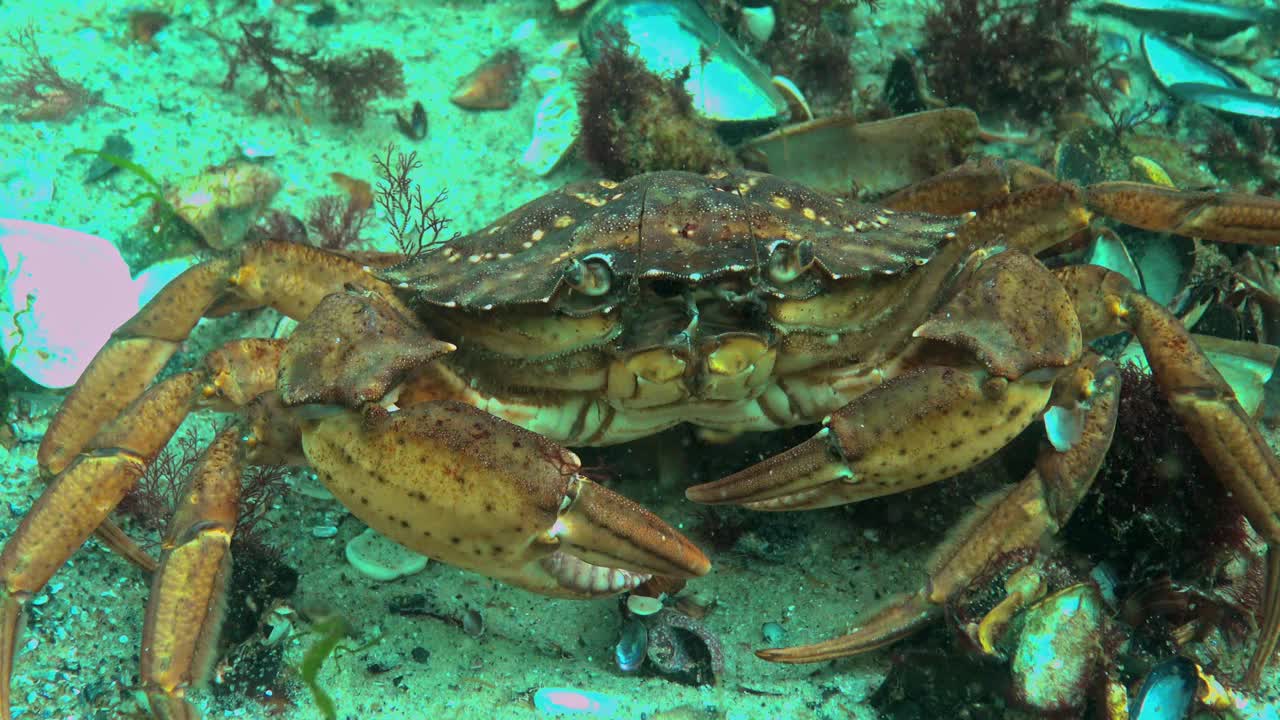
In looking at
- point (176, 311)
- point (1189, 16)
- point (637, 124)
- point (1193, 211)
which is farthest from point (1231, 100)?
point (176, 311)

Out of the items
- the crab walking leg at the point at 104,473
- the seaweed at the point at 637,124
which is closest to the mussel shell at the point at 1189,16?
the seaweed at the point at 637,124

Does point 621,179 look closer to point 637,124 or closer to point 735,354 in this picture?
point 637,124

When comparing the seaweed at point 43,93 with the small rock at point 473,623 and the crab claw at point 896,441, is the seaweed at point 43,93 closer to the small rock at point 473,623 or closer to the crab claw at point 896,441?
the small rock at point 473,623

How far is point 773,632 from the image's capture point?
2.82 m

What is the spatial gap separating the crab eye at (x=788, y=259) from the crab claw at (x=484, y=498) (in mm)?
820

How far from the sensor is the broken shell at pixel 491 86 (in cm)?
482

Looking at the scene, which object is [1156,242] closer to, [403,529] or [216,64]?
[403,529]

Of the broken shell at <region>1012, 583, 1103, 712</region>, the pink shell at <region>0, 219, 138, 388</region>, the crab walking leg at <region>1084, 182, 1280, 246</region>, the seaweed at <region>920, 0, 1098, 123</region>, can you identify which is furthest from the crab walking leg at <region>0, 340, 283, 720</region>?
the seaweed at <region>920, 0, 1098, 123</region>

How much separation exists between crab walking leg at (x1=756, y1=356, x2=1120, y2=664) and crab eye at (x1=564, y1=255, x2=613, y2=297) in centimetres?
118

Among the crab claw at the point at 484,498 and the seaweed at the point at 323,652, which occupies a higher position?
the crab claw at the point at 484,498

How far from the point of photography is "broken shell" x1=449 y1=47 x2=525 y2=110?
4.82 m

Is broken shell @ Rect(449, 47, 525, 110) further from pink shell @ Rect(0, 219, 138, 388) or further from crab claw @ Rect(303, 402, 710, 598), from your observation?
crab claw @ Rect(303, 402, 710, 598)

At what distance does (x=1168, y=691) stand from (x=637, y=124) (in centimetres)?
292

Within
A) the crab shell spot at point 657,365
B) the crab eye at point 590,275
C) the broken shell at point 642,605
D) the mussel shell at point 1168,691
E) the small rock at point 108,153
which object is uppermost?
the crab eye at point 590,275
